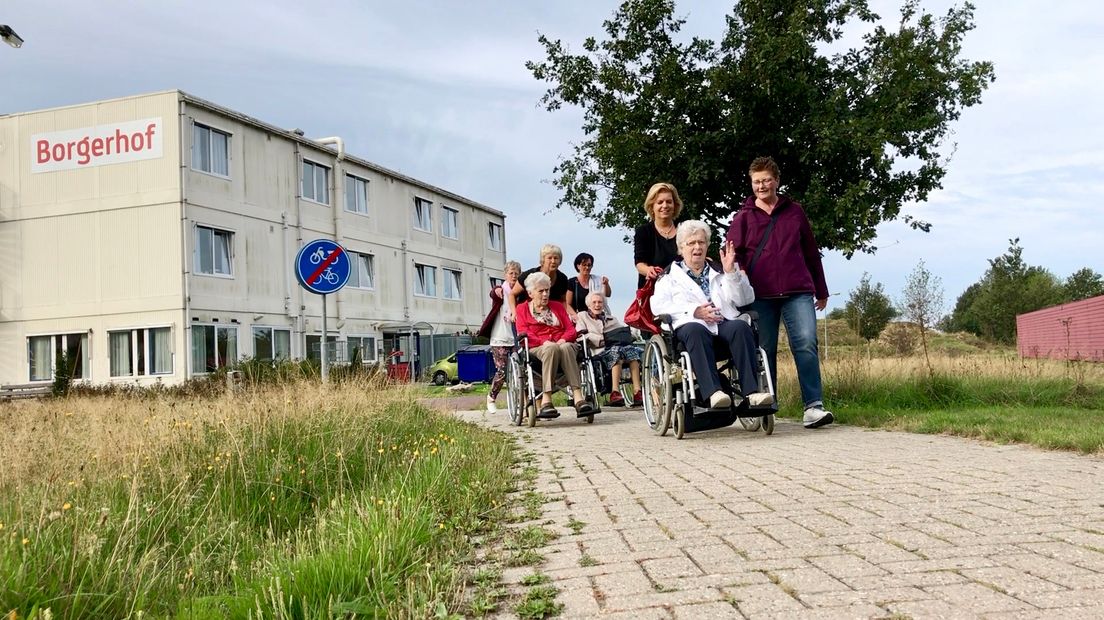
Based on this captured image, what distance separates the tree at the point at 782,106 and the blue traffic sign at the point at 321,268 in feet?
25.4

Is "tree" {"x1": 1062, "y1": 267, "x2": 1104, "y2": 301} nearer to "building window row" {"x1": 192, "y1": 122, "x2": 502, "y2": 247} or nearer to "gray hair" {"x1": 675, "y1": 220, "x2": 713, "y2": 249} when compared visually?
"building window row" {"x1": 192, "y1": 122, "x2": 502, "y2": 247}

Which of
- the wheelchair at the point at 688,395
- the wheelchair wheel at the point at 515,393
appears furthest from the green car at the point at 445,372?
the wheelchair at the point at 688,395

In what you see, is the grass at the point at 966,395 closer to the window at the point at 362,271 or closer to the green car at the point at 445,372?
the green car at the point at 445,372

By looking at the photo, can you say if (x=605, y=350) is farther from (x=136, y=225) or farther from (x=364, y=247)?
(x=364, y=247)

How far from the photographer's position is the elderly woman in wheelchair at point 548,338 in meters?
9.30

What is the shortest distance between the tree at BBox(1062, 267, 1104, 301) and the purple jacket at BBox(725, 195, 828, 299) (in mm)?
61636

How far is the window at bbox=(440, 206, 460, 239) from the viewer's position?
152 ft

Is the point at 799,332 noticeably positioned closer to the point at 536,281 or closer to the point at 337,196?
the point at 536,281

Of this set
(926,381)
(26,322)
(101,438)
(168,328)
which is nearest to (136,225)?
(168,328)

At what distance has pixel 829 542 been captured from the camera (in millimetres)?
3182

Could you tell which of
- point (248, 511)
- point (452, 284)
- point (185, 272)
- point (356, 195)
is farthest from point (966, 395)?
point (452, 284)

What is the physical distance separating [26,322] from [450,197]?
21710 millimetres

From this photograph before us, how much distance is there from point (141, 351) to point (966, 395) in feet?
85.1

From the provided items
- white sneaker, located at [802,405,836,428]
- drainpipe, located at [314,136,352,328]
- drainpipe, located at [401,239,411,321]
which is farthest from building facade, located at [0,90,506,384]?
white sneaker, located at [802,405,836,428]
